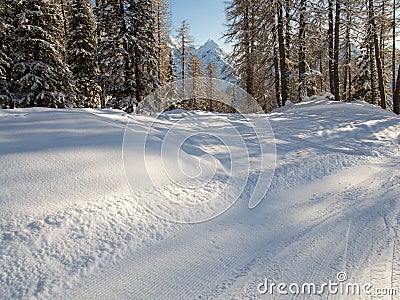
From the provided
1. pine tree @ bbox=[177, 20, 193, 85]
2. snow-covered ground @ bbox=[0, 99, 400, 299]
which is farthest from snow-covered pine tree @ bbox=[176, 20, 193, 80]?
snow-covered ground @ bbox=[0, 99, 400, 299]

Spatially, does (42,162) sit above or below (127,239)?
above

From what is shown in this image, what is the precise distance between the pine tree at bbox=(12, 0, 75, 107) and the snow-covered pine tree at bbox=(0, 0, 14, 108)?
637 millimetres

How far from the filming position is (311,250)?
2719 millimetres

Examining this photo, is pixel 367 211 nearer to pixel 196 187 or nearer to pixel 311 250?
pixel 311 250

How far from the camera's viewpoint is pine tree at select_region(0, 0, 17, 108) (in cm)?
1408

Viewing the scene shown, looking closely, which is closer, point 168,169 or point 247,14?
point 168,169

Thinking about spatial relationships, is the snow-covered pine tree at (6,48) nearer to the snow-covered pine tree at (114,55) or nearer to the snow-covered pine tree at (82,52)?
the snow-covered pine tree at (82,52)

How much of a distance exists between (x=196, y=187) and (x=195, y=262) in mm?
1362

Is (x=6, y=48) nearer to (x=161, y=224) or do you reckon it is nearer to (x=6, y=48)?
(x=6, y=48)

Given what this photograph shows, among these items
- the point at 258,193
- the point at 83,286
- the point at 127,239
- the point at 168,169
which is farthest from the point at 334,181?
the point at 83,286

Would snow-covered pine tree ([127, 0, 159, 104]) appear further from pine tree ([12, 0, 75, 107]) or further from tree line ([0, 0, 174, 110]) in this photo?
pine tree ([12, 0, 75, 107])

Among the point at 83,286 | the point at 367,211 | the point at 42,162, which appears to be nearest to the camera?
the point at 83,286

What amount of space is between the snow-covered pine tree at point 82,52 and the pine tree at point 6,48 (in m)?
3.29

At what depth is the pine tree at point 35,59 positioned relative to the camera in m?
13.3
